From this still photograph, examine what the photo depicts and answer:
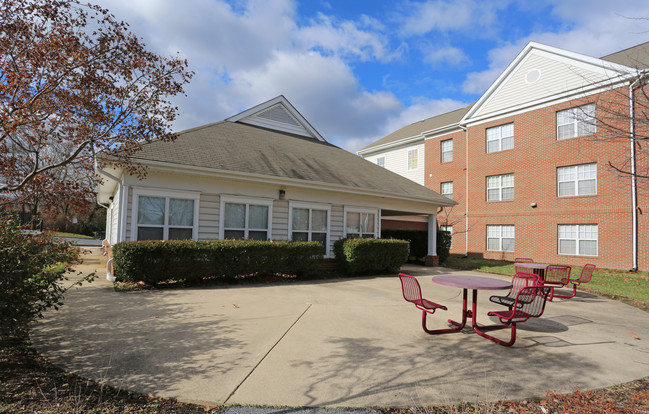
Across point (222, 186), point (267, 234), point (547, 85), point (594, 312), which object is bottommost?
point (594, 312)

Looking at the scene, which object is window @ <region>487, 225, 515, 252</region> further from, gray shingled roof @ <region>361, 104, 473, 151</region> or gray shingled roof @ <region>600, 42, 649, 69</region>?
gray shingled roof @ <region>600, 42, 649, 69</region>

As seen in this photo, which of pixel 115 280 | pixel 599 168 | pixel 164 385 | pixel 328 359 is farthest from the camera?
pixel 599 168

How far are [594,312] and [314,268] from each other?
740 cm

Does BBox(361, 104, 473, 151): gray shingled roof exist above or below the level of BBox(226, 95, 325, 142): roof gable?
above

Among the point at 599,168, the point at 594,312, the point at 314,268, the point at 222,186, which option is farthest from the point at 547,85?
the point at 222,186

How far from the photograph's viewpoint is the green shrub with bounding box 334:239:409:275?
1202cm

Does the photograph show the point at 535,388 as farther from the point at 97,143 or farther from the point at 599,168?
the point at 599,168

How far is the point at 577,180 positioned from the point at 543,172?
5.33ft

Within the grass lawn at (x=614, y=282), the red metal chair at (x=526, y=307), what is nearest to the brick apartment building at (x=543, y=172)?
the grass lawn at (x=614, y=282)

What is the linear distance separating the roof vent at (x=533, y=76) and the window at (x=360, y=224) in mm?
12918

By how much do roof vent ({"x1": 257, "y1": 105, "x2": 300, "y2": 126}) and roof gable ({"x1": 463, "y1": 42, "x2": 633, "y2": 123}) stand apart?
12291 millimetres

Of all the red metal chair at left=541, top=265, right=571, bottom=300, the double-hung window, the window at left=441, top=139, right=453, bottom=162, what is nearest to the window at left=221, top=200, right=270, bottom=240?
the double-hung window

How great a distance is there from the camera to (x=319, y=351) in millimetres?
4648

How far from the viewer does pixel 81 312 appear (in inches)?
246
